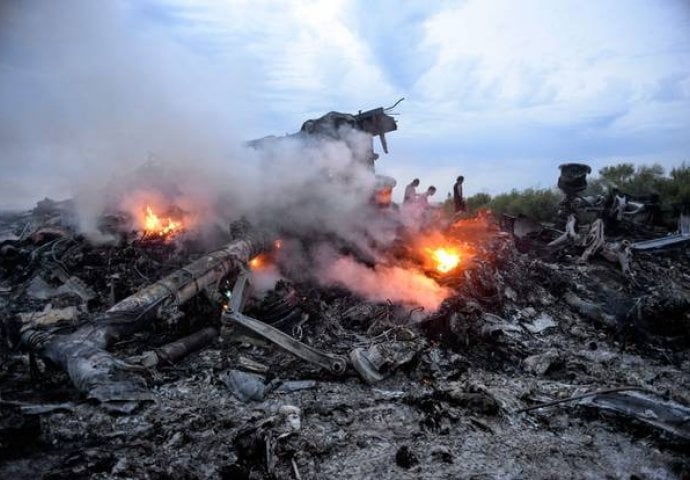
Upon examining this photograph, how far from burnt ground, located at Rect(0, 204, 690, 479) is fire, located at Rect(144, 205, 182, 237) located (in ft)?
1.64

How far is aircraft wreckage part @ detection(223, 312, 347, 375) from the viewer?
5.45 meters

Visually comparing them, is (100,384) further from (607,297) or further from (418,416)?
(607,297)

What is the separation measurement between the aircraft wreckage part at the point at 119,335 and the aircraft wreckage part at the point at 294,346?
1.06 meters

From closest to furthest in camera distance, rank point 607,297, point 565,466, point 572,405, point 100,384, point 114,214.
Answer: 1. point 565,466
2. point 100,384
3. point 572,405
4. point 607,297
5. point 114,214

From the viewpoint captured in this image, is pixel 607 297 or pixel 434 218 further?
pixel 434 218

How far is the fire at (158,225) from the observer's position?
9289 millimetres

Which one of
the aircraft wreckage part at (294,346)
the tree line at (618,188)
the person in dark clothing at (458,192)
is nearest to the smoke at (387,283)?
the aircraft wreckage part at (294,346)

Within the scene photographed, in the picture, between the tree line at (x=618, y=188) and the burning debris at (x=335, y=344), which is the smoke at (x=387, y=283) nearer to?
the burning debris at (x=335, y=344)

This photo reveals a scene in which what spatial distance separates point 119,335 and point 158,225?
14.0 ft

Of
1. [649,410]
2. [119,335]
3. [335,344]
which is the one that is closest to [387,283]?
[335,344]

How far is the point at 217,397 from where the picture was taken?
489 cm

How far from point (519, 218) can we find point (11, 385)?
17.0 metres

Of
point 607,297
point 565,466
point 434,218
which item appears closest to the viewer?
point 565,466

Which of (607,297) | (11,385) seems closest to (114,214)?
(11,385)
